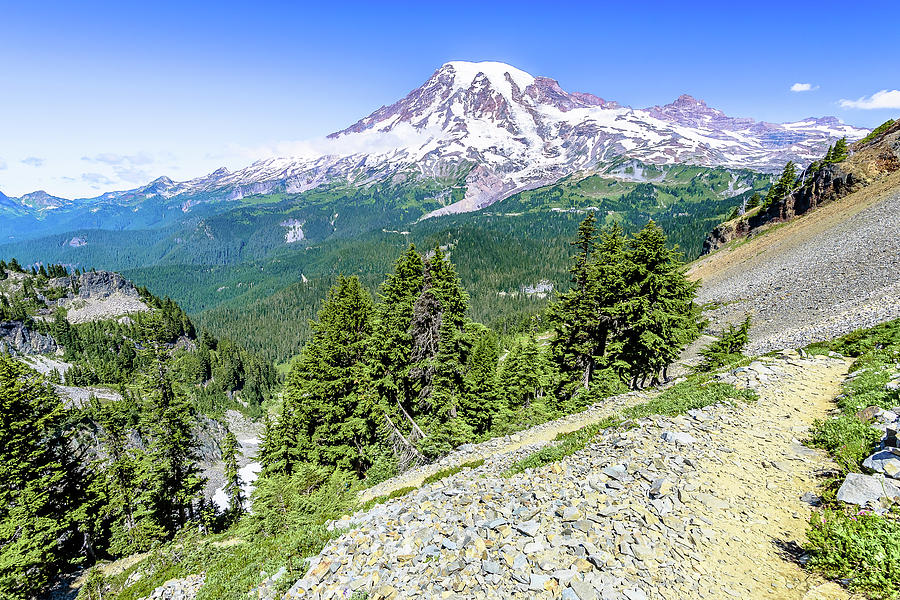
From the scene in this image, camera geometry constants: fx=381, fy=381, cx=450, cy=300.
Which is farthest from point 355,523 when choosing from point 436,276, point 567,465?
point 436,276

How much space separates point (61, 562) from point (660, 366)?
38.9 metres

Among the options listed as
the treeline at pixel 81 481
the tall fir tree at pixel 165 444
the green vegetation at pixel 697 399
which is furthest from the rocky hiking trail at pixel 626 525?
the tall fir tree at pixel 165 444

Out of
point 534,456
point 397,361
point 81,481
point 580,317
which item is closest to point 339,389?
point 397,361

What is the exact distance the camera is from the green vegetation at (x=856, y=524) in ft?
17.6

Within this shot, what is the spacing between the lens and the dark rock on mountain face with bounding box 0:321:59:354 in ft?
398

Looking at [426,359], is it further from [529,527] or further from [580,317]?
[529,527]

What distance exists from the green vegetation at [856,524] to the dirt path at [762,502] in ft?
1.14

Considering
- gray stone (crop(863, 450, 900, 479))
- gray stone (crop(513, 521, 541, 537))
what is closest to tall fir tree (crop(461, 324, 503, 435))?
gray stone (crop(513, 521, 541, 537))

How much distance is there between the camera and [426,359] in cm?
2481

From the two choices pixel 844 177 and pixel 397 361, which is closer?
pixel 397 361

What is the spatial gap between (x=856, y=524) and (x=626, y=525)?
363cm

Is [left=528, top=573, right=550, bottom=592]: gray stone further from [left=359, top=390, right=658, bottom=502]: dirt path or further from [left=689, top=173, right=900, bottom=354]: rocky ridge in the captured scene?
[left=689, top=173, right=900, bottom=354]: rocky ridge

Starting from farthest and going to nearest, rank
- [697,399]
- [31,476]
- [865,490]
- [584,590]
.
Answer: [31,476] < [697,399] < [865,490] < [584,590]

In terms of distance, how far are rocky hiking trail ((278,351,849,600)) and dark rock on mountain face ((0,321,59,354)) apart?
171497 mm
